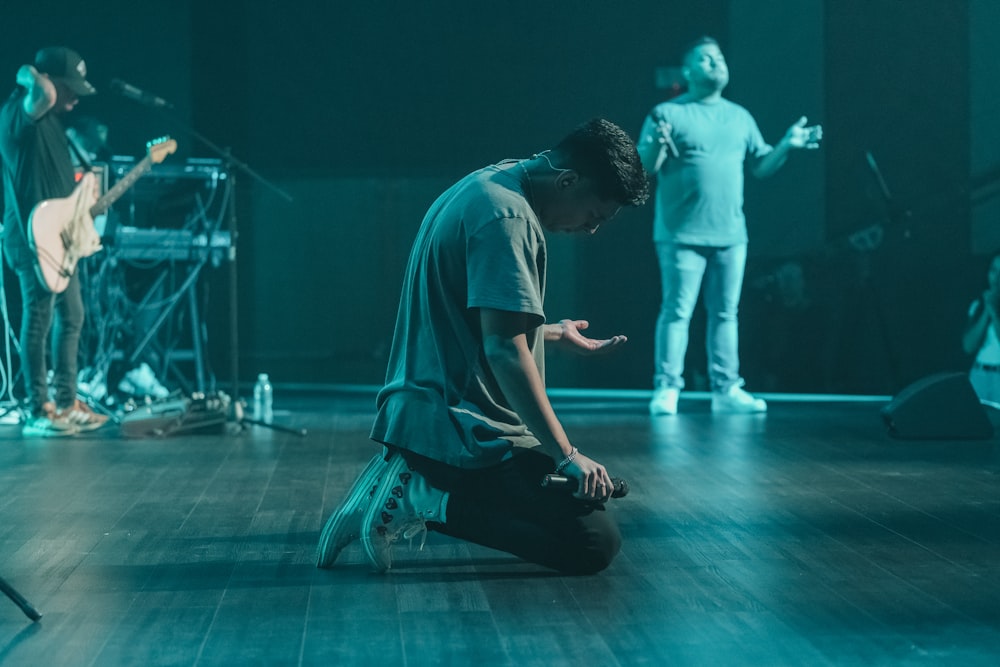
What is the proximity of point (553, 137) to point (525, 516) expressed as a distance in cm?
489

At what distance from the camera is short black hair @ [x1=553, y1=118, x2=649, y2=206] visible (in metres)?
2.57

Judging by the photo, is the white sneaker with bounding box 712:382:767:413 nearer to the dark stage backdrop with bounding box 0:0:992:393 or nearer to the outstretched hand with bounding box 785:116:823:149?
the dark stage backdrop with bounding box 0:0:992:393

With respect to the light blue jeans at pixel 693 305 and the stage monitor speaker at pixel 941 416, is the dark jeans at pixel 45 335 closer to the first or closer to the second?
the light blue jeans at pixel 693 305

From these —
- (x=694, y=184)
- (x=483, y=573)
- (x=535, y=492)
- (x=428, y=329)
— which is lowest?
(x=483, y=573)

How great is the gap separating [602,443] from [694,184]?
5.72ft

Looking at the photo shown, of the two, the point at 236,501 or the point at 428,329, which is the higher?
the point at 428,329

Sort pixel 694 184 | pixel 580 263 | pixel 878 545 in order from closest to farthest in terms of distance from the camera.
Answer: pixel 878 545
pixel 694 184
pixel 580 263

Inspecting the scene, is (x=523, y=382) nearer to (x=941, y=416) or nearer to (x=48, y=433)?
(x=941, y=416)

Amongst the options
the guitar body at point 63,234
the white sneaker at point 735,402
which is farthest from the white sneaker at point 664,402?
the guitar body at point 63,234

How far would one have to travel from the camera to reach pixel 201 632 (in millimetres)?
2301

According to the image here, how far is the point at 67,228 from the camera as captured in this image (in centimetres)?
556

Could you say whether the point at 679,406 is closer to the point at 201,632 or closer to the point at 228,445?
the point at 228,445

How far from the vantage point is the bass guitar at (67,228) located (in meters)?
5.43

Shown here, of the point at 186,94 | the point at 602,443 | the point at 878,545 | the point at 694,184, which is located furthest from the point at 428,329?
the point at 186,94
